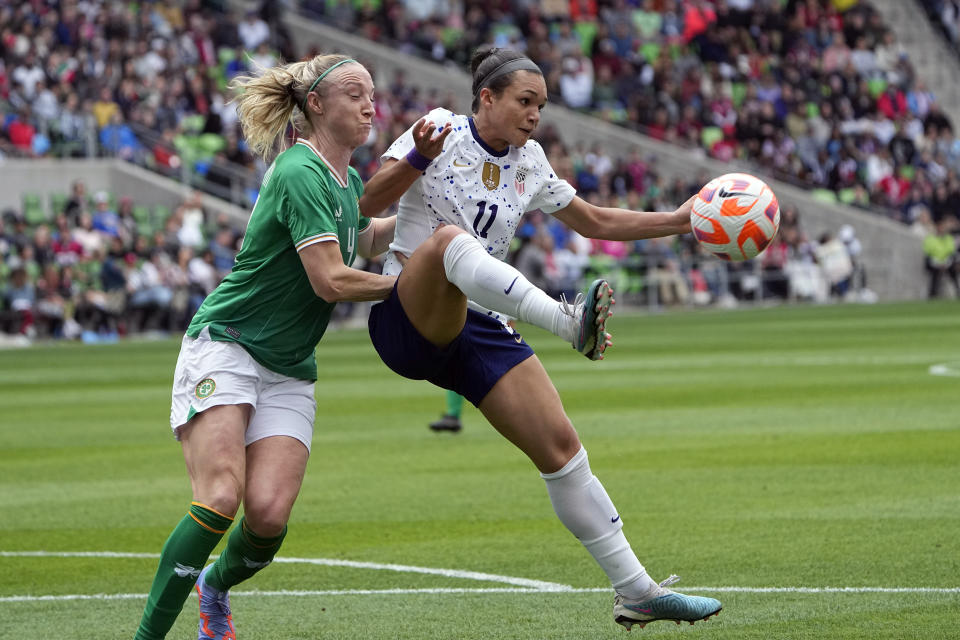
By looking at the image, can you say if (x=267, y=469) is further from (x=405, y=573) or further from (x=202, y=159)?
(x=202, y=159)

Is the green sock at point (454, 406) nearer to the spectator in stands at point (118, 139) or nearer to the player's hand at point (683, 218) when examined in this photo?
the player's hand at point (683, 218)

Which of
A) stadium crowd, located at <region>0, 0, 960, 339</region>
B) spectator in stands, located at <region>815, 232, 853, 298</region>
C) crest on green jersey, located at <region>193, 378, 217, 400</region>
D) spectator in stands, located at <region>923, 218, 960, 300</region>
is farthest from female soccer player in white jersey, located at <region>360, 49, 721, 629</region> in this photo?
spectator in stands, located at <region>923, 218, 960, 300</region>

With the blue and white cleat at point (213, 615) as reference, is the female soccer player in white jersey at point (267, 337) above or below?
above

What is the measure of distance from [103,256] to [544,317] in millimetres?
23841

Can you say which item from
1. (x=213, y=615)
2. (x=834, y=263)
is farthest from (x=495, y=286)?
(x=834, y=263)

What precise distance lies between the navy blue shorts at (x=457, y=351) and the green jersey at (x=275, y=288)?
0.26 metres

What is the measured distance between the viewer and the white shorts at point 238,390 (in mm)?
5742

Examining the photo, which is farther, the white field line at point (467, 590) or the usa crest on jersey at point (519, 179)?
the white field line at point (467, 590)

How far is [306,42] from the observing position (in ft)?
124

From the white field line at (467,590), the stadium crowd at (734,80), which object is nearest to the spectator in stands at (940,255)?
the stadium crowd at (734,80)

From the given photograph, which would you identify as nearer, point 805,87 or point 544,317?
point 544,317

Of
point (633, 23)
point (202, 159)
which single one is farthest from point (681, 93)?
point (202, 159)

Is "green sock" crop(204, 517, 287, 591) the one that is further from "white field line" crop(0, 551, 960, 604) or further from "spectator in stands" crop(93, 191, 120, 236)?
"spectator in stands" crop(93, 191, 120, 236)

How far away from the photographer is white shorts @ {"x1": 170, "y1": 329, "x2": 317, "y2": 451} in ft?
18.8
